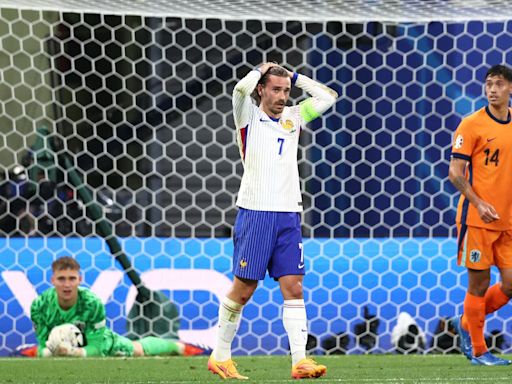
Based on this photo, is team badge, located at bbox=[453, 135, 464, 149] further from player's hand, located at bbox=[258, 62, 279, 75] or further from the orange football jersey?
player's hand, located at bbox=[258, 62, 279, 75]

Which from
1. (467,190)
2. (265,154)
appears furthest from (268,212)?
(467,190)

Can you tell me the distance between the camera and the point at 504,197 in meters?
6.59

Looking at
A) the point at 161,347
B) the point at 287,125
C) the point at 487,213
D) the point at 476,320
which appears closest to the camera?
the point at 287,125

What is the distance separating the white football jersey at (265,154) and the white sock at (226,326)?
50 cm

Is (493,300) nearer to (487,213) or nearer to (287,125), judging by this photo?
(487,213)

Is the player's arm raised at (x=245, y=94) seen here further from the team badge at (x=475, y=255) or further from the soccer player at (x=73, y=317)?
the soccer player at (x=73, y=317)

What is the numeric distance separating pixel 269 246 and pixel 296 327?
15.9 inches

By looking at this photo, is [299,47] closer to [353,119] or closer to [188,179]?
[353,119]

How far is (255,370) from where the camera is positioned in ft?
22.4

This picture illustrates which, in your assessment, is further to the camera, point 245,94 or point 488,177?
point 488,177

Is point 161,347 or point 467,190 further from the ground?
point 467,190

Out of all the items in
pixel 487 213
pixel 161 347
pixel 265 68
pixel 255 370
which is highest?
pixel 265 68

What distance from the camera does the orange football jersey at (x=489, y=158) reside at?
657 centimetres

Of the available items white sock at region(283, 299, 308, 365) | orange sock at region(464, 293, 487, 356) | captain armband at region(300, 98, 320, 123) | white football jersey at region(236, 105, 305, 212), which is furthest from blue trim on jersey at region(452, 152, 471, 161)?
white sock at region(283, 299, 308, 365)
